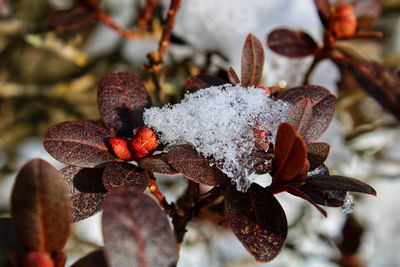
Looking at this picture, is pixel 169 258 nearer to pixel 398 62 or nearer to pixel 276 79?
pixel 276 79

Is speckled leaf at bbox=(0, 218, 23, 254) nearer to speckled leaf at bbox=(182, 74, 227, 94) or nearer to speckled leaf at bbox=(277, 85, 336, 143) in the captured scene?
speckled leaf at bbox=(182, 74, 227, 94)

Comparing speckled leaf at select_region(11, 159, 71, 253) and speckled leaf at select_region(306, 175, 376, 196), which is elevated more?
speckled leaf at select_region(306, 175, 376, 196)

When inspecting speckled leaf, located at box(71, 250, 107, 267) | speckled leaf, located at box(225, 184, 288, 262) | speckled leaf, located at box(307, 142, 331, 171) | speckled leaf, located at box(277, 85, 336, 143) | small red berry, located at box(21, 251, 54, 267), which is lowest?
speckled leaf, located at box(71, 250, 107, 267)

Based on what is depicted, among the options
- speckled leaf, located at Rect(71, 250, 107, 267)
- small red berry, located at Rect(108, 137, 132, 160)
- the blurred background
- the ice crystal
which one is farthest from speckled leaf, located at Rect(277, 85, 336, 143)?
the blurred background

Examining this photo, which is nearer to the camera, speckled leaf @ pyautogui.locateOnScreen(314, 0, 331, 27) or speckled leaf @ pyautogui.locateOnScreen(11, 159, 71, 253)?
speckled leaf @ pyautogui.locateOnScreen(11, 159, 71, 253)

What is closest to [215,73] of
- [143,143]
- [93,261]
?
[143,143]

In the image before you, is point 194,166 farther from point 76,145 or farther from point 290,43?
point 290,43

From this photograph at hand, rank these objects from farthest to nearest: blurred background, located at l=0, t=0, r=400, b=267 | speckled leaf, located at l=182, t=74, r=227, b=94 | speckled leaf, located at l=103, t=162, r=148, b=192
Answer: blurred background, located at l=0, t=0, r=400, b=267 → speckled leaf, located at l=182, t=74, r=227, b=94 → speckled leaf, located at l=103, t=162, r=148, b=192
